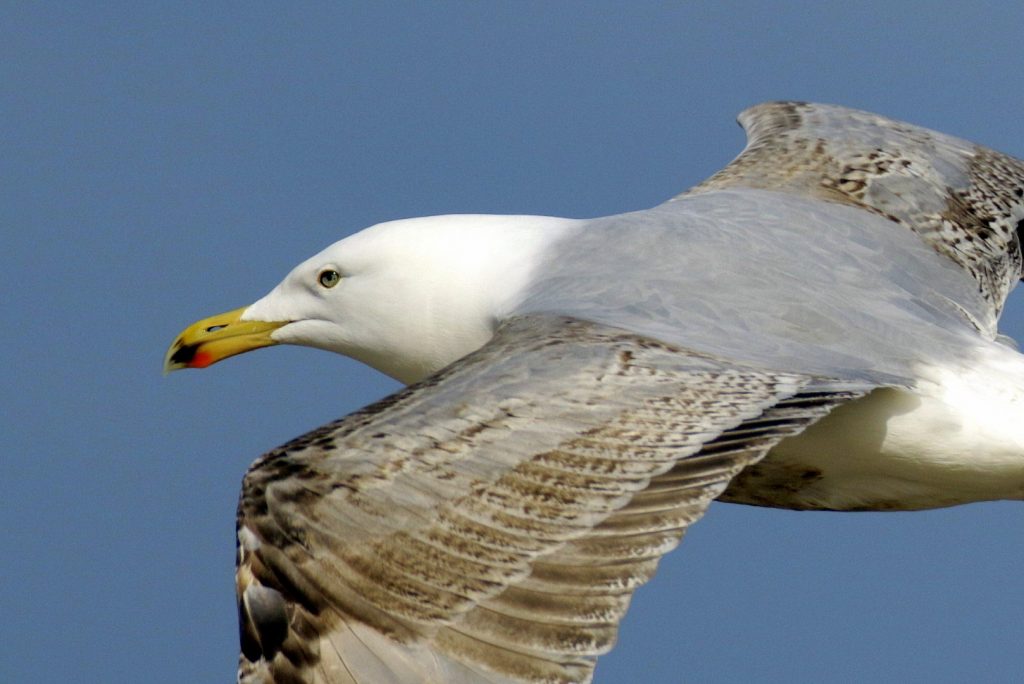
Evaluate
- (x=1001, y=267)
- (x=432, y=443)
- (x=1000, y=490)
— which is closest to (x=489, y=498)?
(x=432, y=443)

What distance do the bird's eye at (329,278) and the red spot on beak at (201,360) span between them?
0.76m

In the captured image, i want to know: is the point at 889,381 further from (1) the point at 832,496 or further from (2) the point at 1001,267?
(2) the point at 1001,267

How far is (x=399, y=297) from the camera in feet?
35.3

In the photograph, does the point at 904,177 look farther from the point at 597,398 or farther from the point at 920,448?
the point at 597,398

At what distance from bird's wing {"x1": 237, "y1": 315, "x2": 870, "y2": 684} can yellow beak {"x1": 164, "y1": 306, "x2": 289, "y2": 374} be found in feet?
10.2

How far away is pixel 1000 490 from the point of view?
375 inches

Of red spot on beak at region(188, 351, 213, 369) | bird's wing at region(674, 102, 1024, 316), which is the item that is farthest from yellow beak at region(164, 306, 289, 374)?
bird's wing at region(674, 102, 1024, 316)

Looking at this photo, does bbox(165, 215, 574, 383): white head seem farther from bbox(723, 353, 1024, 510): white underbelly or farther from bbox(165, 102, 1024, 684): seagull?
bbox(723, 353, 1024, 510): white underbelly

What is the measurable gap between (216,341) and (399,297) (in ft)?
3.93

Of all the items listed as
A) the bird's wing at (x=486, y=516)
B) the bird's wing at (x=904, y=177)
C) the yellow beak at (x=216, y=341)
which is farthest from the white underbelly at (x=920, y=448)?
the yellow beak at (x=216, y=341)

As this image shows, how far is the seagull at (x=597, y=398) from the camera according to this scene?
7703 millimetres

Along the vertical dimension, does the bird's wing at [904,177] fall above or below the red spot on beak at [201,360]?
above

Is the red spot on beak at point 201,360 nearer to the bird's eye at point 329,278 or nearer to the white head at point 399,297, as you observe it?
the white head at point 399,297

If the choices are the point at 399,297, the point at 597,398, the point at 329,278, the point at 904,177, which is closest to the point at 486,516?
the point at 597,398
